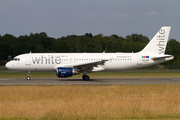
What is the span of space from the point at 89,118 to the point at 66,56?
20.5 m

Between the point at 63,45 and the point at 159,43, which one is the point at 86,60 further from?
the point at 63,45

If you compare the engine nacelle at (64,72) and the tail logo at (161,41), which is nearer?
the engine nacelle at (64,72)

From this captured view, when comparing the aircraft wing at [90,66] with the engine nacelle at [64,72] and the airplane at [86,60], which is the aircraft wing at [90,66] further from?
the engine nacelle at [64,72]

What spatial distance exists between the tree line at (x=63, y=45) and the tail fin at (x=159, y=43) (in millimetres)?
52012

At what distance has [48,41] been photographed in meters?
107

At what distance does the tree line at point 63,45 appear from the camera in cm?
8488

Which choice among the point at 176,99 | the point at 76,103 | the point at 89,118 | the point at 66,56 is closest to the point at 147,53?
the point at 66,56

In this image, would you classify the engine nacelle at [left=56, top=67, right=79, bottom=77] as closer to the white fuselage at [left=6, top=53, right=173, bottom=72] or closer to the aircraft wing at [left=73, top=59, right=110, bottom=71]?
the aircraft wing at [left=73, top=59, right=110, bottom=71]

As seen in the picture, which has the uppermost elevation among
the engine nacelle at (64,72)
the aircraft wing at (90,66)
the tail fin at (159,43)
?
the tail fin at (159,43)

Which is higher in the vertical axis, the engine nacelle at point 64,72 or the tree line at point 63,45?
the tree line at point 63,45

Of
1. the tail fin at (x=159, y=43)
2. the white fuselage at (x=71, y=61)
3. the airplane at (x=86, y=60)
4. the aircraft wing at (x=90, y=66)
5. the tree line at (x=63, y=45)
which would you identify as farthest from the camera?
the tree line at (x=63, y=45)

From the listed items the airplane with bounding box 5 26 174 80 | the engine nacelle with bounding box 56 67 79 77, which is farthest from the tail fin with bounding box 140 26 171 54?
the engine nacelle with bounding box 56 67 79 77

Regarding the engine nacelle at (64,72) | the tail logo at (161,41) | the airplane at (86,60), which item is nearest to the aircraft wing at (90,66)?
the airplane at (86,60)

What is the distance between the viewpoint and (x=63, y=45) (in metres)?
99.5
